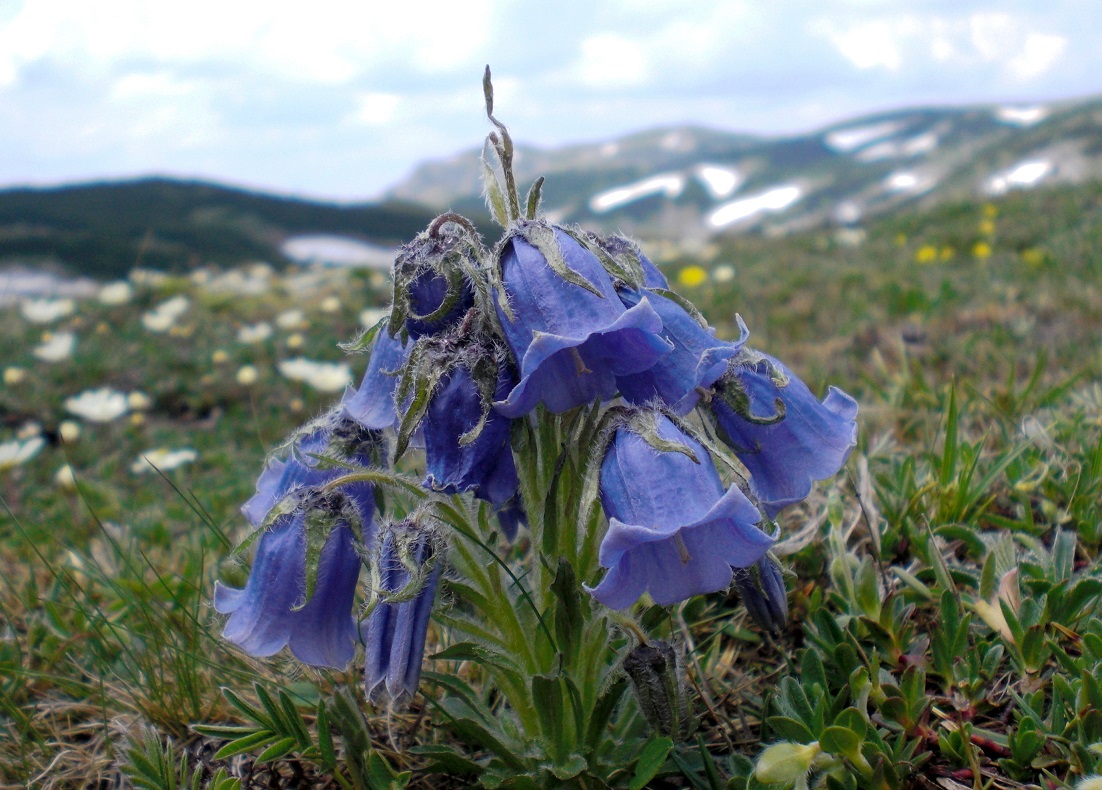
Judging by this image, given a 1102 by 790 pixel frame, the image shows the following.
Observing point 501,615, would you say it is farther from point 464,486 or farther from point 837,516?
point 837,516

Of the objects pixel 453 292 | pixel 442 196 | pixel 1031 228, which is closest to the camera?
pixel 453 292

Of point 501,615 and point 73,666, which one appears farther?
point 73,666

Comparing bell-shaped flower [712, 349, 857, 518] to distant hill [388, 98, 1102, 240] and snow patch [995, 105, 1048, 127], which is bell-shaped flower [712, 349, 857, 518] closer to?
distant hill [388, 98, 1102, 240]

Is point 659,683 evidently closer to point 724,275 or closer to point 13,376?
point 13,376

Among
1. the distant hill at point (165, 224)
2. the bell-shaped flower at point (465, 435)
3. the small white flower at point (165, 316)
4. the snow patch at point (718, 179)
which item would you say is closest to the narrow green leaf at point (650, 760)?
the bell-shaped flower at point (465, 435)

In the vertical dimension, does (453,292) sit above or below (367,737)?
above

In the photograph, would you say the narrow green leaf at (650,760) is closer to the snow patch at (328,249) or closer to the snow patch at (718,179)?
the snow patch at (328,249)

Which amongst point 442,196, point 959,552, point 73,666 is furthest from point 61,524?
point 442,196

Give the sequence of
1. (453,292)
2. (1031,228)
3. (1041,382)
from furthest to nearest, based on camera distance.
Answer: (1031,228) < (1041,382) < (453,292)
